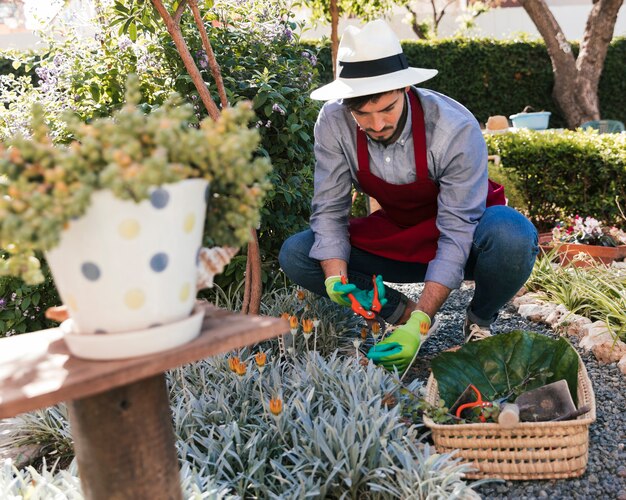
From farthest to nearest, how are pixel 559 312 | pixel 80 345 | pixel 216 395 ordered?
pixel 559 312
pixel 216 395
pixel 80 345

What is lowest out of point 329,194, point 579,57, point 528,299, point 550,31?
point 528,299

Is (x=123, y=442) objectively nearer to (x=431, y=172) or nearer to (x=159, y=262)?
(x=159, y=262)

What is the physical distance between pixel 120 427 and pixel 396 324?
1804 mm

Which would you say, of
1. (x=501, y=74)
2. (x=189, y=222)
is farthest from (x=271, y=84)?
(x=501, y=74)

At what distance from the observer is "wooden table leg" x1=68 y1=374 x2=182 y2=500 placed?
1034 mm

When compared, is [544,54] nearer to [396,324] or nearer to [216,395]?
[396,324]

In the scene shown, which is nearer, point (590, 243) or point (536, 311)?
point (536, 311)

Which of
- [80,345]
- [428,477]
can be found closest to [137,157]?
[80,345]

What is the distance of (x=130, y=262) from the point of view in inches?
36.6

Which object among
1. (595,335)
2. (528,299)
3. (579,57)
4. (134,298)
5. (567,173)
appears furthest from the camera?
(579,57)

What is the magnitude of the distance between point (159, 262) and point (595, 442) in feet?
5.23

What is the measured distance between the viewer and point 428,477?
63.8 inches

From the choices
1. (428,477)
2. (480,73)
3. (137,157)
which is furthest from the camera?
(480,73)

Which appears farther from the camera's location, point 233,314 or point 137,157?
point 233,314
